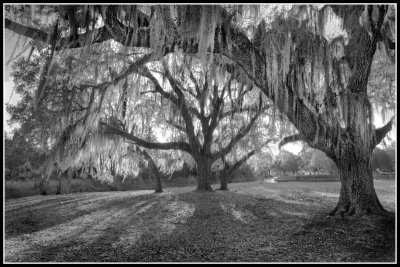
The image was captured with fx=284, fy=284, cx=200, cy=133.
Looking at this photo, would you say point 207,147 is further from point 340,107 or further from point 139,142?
point 340,107

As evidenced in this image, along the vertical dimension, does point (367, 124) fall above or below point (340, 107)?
below

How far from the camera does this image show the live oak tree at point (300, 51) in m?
5.30

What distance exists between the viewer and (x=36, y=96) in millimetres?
6035

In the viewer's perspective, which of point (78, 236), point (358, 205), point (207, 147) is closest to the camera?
point (78, 236)

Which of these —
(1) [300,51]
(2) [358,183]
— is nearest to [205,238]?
(2) [358,183]

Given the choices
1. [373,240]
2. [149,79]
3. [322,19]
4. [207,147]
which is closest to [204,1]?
[322,19]

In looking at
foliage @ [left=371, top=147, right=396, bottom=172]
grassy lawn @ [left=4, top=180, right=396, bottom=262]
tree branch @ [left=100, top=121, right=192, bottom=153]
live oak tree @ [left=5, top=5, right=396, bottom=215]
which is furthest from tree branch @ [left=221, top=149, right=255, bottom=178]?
foliage @ [left=371, top=147, right=396, bottom=172]

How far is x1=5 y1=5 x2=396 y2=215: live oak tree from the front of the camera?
5297 mm

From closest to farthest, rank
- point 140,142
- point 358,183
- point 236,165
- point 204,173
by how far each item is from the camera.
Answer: point 358,183 → point 140,142 → point 204,173 → point 236,165

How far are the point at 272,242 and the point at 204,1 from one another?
165 inches

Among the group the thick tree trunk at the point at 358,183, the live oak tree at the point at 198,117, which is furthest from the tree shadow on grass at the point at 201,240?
the live oak tree at the point at 198,117

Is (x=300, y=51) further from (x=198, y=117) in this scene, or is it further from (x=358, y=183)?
(x=198, y=117)

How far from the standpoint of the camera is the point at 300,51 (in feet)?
18.5

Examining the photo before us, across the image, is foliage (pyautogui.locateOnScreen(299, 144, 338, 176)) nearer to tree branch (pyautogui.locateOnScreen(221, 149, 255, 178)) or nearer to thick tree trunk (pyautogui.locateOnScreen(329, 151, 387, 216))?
tree branch (pyautogui.locateOnScreen(221, 149, 255, 178))
